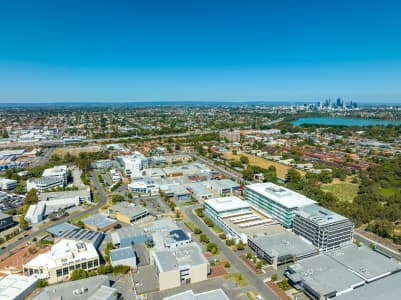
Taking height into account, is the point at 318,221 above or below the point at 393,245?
above

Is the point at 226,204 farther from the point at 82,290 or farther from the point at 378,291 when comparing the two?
the point at 82,290

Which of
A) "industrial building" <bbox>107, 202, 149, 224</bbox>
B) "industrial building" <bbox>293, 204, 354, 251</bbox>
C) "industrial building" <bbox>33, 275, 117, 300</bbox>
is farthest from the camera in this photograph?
"industrial building" <bbox>107, 202, 149, 224</bbox>

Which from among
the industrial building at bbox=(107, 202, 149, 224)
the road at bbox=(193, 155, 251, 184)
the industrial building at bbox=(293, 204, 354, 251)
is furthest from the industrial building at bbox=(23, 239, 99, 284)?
the road at bbox=(193, 155, 251, 184)

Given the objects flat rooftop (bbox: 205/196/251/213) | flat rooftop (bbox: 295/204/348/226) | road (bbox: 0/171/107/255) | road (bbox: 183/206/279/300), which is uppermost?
flat rooftop (bbox: 295/204/348/226)

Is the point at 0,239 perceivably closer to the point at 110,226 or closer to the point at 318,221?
the point at 110,226

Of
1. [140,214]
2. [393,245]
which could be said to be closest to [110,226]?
[140,214]

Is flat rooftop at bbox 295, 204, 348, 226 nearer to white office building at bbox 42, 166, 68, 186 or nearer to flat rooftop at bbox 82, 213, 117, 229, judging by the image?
flat rooftop at bbox 82, 213, 117, 229

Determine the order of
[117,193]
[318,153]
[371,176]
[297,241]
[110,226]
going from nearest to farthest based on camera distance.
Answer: [297,241]
[110,226]
[117,193]
[371,176]
[318,153]
